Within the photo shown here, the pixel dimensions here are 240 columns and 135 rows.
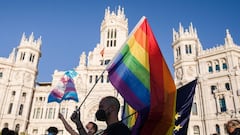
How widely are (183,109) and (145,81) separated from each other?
5348 mm

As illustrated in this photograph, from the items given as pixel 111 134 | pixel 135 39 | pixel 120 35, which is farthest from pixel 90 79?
pixel 111 134

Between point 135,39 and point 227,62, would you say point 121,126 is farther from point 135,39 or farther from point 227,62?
point 227,62

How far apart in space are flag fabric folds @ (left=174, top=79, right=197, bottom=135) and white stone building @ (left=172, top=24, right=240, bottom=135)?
25.8m

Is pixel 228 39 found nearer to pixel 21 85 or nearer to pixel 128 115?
pixel 128 115

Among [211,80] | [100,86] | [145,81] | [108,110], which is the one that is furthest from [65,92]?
[211,80]

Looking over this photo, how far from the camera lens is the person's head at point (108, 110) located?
3.90 meters

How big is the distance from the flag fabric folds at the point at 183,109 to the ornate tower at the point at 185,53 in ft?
92.7

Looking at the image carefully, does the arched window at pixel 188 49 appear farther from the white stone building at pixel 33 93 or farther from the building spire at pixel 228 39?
the white stone building at pixel 33 93

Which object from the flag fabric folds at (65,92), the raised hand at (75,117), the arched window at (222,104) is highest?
the arched window at (222,104)

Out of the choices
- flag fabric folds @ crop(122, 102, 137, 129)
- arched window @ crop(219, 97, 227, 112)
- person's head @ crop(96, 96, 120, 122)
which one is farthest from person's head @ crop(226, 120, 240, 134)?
arched window @ crop(219, 97, 227, 112)

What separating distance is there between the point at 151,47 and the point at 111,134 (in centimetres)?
320

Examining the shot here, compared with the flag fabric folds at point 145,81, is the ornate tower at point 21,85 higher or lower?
higher

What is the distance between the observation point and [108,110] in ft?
13.0

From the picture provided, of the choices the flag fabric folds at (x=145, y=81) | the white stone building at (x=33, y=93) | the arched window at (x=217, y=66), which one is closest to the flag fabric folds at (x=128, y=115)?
the flag fabric folds at (x=145, y=81)
